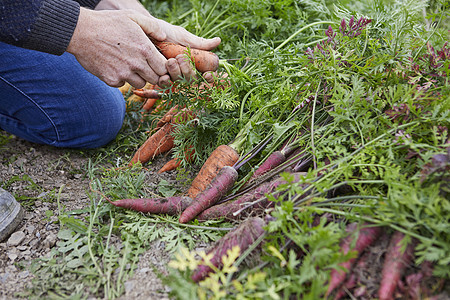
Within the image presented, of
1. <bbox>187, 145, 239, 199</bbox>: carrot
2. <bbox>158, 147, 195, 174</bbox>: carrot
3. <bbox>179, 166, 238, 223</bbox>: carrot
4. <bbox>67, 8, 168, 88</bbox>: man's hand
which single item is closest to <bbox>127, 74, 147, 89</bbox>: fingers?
<bbox>67, 8, 168, 88</bbox>: man's hand

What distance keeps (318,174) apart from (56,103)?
1.72 m

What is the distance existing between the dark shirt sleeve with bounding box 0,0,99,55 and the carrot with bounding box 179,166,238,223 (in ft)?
3.18

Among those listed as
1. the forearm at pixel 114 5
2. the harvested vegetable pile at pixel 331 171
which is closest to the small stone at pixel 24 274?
the harvested vegetable pile at pixel 331 171

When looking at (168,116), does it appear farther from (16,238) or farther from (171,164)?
(16,238)

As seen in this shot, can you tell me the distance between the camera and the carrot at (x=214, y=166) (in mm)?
1763

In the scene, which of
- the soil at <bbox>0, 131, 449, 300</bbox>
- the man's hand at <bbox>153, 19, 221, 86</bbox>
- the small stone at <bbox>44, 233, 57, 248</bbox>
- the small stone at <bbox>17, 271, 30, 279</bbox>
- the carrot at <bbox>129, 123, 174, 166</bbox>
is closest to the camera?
the soil at <bbox>0, 131, 449, 300</bbox>

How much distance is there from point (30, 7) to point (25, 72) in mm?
670

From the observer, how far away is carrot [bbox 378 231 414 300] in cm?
111

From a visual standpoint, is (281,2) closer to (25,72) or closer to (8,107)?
(25,72)

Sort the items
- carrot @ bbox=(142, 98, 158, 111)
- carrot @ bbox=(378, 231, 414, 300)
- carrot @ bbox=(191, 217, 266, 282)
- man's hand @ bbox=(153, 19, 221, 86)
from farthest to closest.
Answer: carrot @ bbox=(142, 98, 158, 111)
man's hand @ bbox=(153, 19, 221, 86)
carrot @ bbox=(191, 217, 266, 282)
carrot @ bbox=(378, 231, 414, 300)

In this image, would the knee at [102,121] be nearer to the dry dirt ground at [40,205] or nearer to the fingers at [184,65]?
the dry dirt ground at [40,205]

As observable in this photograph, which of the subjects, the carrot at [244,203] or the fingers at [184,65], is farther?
the fingers at [184,65]

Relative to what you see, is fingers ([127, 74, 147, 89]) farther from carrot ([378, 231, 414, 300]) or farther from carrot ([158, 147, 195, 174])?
carrot ([378, 231, 414, 300])

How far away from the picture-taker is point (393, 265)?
114 centimetres
